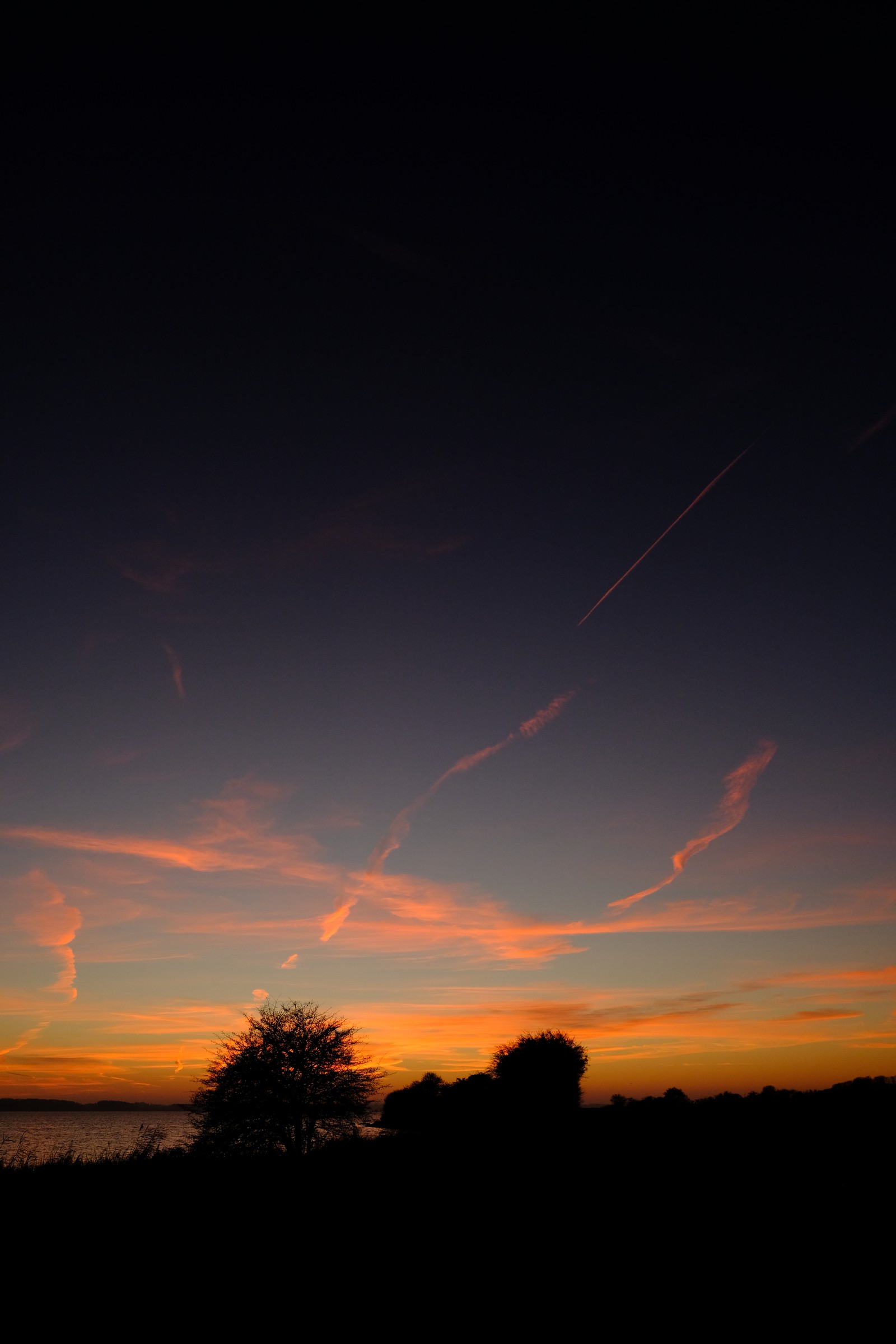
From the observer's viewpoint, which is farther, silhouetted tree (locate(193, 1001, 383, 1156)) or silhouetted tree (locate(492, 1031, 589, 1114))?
silhouetted tree (locate(492, 1031, 589, 1114))

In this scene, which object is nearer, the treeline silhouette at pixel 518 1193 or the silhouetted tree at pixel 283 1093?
the treeline silhouette at pixel 518 1193

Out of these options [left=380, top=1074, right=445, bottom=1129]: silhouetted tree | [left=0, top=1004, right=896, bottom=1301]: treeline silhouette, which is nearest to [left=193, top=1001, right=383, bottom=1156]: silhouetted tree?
[left=0, top=1004, right=896, bottom=1301]: treeline silhouette

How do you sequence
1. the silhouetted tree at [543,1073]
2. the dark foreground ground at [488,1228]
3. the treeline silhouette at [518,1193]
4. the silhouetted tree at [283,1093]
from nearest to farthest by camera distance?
the dark foreground ground at [488,1228]
the treeline silhouette at [518,1193]
the silhouetted tree at [283,1093]
the silhouetted tree at [543,1073]

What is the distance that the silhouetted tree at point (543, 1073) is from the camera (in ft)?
241

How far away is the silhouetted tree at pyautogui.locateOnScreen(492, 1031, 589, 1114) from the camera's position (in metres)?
A: 73.3

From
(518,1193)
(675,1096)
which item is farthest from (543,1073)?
(518,1193)

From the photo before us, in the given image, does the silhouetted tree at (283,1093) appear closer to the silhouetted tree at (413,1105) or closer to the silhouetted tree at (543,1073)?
the silhouetted tree at (543,1073)

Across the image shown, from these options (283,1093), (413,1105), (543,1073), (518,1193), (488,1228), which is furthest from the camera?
(413,1105)

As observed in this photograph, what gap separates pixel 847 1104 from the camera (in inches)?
1323

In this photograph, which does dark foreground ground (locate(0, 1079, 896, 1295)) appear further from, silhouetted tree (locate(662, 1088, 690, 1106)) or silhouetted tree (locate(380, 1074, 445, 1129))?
silhouetted tree (locate(380, 1074, 445, 1129))

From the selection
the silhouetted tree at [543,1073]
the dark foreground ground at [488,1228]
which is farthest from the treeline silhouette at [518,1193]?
the silhouetted tree at [543,1073]

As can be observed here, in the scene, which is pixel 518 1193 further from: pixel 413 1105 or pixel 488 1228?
pixel 413 1105

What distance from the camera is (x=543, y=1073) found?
7562cm

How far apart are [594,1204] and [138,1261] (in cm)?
936
